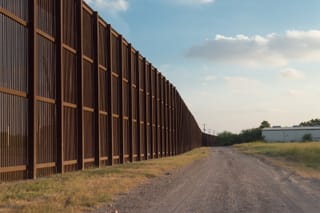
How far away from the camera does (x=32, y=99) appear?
601 inches

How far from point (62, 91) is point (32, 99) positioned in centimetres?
275

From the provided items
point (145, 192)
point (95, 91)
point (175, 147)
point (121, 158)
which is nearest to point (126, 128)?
point (121, 158)

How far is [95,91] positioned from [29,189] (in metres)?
10.4

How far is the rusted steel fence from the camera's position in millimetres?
14367

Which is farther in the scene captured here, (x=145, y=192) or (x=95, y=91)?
(x=95, y=91)

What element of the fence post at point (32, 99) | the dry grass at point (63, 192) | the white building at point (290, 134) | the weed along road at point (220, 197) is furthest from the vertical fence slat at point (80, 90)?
the white building at point (290, 134)

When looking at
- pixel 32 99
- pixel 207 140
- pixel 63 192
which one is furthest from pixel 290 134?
pixel 63 192

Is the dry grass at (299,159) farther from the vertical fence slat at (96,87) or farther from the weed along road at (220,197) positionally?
the vertical fence slat at (96,87)

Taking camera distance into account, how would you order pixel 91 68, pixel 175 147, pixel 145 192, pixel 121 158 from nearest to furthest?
pixel 145 192
pixel 91 68
pixel 121 158
pixel 175 147

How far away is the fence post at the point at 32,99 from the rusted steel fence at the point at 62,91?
28mm

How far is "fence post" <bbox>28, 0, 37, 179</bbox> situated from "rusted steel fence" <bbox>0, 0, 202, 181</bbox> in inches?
1.1

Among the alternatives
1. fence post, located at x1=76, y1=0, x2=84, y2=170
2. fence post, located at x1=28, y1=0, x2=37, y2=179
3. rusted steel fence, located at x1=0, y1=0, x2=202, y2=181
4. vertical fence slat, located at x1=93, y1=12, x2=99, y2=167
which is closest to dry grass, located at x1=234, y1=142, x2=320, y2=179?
vertical fence slat, located at x1=93, y1=12, x2=99, y2=167

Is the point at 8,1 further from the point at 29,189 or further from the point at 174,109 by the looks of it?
the point at 174,109

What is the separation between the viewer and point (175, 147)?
6131 cm
